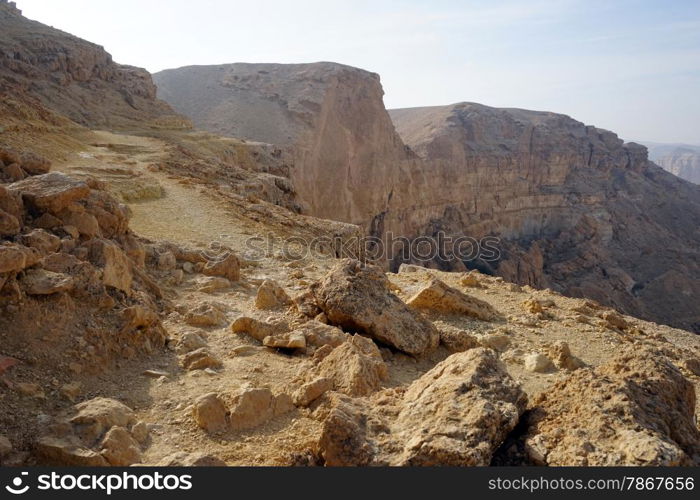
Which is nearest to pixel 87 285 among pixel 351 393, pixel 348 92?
pixel 351 393

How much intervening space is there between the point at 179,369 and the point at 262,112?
30.3 m

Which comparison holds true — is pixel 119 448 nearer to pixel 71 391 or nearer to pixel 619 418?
pixel 71 391

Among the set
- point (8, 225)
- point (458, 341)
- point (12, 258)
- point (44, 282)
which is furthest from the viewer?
point (458, 341)

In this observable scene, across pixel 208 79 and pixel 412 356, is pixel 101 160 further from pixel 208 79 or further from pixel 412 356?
pixel 208 79

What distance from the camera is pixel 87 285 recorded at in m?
4.29

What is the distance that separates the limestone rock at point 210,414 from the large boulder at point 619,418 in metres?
1.78

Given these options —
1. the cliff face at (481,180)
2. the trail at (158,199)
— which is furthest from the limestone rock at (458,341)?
the cliff face at (481,180)

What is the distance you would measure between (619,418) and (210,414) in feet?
7.51

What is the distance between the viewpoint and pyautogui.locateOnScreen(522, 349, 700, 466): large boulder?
8.25 feet

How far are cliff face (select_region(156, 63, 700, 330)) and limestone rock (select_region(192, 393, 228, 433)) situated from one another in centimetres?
2161

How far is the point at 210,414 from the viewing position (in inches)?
134

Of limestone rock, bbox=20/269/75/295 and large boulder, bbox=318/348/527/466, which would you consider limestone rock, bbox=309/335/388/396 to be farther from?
limestone rock, bbox=20/269/75/295

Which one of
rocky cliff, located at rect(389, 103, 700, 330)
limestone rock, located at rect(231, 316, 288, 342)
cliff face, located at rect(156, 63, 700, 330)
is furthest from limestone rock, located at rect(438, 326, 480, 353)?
rocky cliff, located at rect(389, 103, 700, 330)

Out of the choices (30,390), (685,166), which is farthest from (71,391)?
(685,166)
